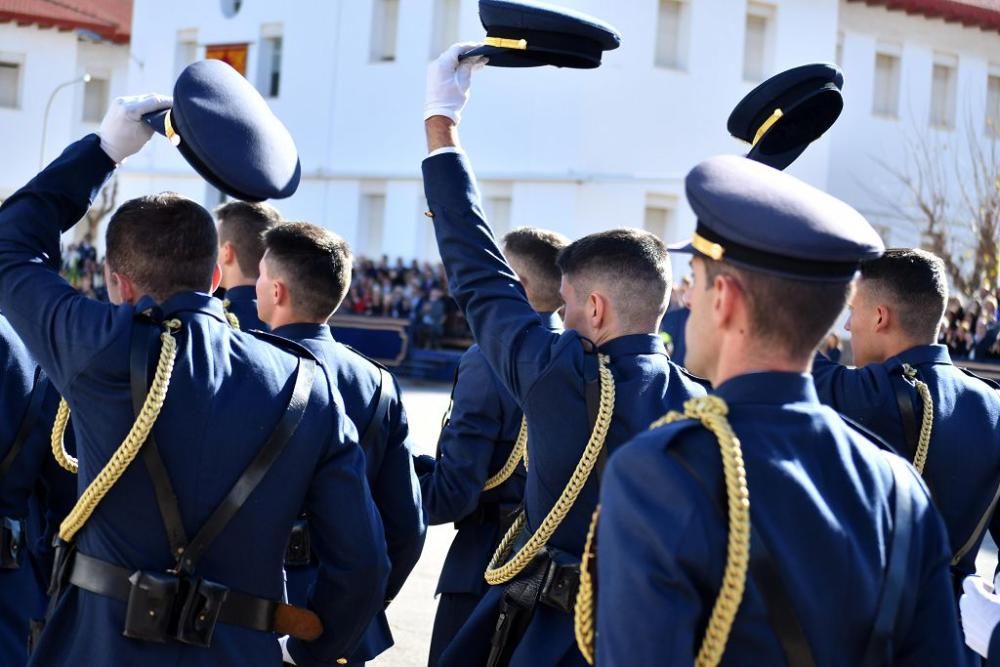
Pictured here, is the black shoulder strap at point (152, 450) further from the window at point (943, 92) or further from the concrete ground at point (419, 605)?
the window at point (943, 92)

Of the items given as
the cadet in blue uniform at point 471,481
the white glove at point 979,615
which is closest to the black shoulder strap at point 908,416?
the white glove at point 979,615

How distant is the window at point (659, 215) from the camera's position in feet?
95.1

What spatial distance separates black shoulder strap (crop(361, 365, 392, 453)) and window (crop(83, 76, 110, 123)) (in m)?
41.0

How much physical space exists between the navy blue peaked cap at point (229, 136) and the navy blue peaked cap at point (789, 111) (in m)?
1.35

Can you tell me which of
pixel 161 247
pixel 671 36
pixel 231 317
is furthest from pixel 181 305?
pixel 671 36

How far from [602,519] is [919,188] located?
30828 millimetres

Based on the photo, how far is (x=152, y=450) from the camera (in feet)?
10.4

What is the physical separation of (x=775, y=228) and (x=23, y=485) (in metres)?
2.93

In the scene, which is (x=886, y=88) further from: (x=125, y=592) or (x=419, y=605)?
(x=125, y=592)

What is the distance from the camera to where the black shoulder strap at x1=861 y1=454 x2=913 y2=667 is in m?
2.38

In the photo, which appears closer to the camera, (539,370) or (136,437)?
(136,437)

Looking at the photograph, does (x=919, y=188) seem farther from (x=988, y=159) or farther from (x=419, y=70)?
(x=419, y=70)

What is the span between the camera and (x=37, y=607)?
4609 millimetres

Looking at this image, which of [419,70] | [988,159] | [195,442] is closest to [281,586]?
[195,442]
